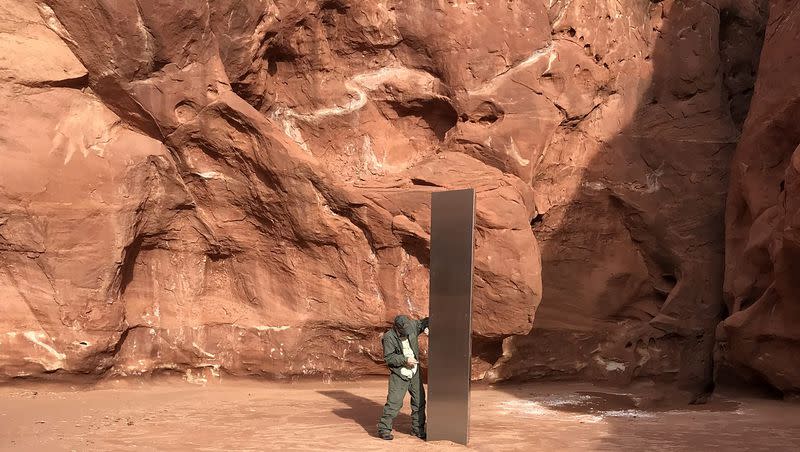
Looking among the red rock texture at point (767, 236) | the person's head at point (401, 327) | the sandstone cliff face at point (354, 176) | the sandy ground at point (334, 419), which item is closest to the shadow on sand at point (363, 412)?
the sandy ground at point (334, 419)

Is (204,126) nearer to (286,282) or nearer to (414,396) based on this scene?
(286,282)

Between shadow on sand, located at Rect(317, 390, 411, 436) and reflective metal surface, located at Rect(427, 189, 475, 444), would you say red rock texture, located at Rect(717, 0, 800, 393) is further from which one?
shadow on sand, located at Rect(317, 390, 411, 436)

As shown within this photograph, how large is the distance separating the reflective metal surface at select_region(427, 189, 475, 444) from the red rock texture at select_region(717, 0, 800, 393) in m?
4.44

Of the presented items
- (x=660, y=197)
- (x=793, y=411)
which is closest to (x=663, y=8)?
(x=660, y=197)

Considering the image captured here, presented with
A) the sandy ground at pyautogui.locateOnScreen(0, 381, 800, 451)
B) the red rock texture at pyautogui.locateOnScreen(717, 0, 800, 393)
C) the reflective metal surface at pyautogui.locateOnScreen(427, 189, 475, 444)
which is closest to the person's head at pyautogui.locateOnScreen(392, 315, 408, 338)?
the reflective metal surface at pyautogui.locateOnScreen(427, 189, 475, 444)

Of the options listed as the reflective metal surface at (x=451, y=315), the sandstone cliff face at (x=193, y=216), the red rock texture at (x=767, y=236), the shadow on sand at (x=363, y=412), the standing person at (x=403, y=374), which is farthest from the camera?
the red rock texture at (x=767, y=236)

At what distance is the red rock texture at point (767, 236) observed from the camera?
35.1 feet

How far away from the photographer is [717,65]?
13773 millimetres

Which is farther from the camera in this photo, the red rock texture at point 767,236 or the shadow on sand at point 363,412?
the red rock texture at point 767,236

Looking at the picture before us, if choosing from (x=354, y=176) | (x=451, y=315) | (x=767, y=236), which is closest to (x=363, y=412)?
(x=451, y=315)

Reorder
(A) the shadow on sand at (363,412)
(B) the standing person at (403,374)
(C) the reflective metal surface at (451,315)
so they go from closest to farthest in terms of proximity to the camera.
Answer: (C) the reflective metal surface at (451,315) < (B) the standing person at (403,374) < (A) the shadow on sand at (363,412)

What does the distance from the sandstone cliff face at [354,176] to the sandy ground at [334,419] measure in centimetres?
59

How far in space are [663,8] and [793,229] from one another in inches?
217

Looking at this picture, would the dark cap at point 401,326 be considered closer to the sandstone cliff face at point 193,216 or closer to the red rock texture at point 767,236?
the sandstone cliff face at point 193,216
